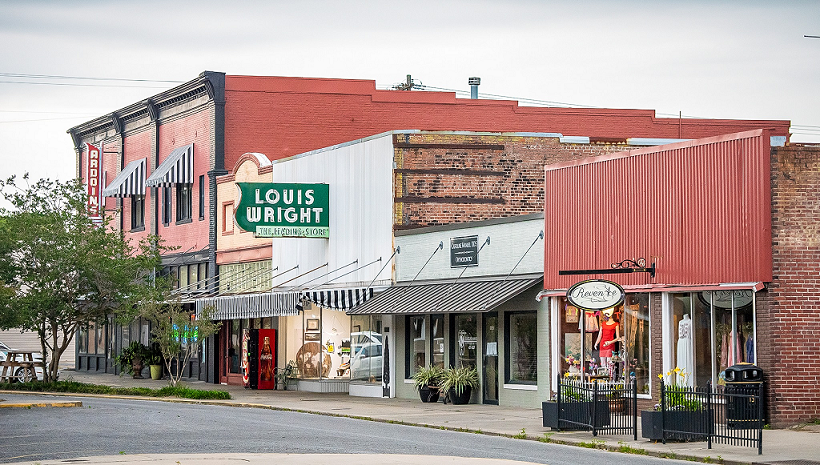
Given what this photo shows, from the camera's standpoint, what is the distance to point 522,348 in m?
28.9

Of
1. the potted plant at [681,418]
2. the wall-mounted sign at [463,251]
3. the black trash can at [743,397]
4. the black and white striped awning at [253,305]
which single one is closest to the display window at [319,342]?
the black and white striped awning at [253,305]

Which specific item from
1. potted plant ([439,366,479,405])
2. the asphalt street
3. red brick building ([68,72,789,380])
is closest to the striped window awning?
potted plant ([439,366,479,405])

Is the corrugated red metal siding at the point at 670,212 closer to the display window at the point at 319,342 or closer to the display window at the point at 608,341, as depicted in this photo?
the display window at the point at 608,341

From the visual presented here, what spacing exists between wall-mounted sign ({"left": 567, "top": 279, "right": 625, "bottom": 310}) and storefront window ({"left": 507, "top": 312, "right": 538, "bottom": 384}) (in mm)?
5003

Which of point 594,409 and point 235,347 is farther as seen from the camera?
point 235,347

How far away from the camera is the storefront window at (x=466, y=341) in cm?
3059

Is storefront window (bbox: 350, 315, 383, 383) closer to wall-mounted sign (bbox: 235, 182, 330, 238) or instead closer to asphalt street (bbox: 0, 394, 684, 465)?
wall-mounted sign (bbox: 235, 182, 330, 238)

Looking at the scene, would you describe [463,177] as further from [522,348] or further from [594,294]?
[594,294]

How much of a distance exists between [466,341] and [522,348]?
233cm

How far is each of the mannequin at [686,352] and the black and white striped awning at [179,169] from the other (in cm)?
2568

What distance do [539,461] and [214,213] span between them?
29.4 m

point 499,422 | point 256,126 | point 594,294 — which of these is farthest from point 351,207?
point 594,294

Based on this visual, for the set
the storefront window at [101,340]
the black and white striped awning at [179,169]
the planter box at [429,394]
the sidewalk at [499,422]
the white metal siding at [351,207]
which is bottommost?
the sidewalk at [499,422]

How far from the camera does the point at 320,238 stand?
1468 inches
